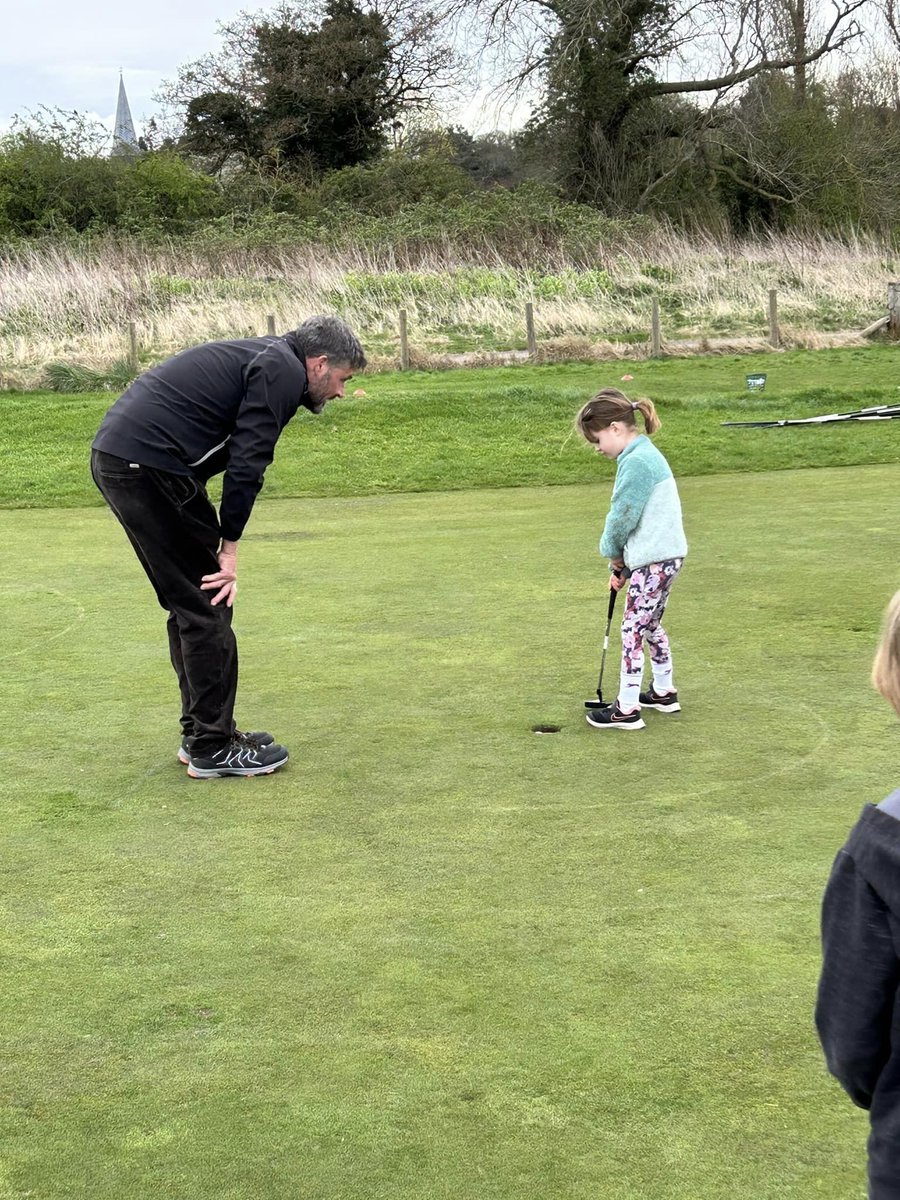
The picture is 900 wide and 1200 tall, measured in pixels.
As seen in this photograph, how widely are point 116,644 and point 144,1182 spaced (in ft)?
15.4

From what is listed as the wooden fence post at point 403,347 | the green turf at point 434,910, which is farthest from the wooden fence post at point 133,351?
the green turf at point 434,910

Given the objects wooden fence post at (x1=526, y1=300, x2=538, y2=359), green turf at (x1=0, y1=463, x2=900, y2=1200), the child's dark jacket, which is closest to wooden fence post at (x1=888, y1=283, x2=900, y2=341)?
wooden fence post at (x1=526, y1=300, x2=538, y2=359)

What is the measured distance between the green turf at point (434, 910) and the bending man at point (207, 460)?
1.52 feet

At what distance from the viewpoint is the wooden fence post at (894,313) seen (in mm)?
22172

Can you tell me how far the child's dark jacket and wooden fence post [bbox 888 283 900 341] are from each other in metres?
21.9

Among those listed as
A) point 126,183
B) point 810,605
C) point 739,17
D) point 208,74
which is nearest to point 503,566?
point 810,605

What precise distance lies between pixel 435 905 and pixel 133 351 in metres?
17.4

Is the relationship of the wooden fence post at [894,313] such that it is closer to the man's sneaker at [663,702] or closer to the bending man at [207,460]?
the man's sneaker at [663,702]

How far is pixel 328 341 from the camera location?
500cm

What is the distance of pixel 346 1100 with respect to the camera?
2873 mm

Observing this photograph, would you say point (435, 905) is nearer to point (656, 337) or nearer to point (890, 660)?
point (890, 660)

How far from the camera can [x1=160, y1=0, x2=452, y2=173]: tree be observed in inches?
1580

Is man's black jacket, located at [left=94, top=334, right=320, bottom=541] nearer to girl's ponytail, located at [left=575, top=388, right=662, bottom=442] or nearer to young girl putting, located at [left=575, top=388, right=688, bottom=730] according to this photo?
girl's ponytail, located at [left=575, top=388, right=662, bottom=442]

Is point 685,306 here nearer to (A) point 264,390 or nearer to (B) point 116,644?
(B) point 116,644
